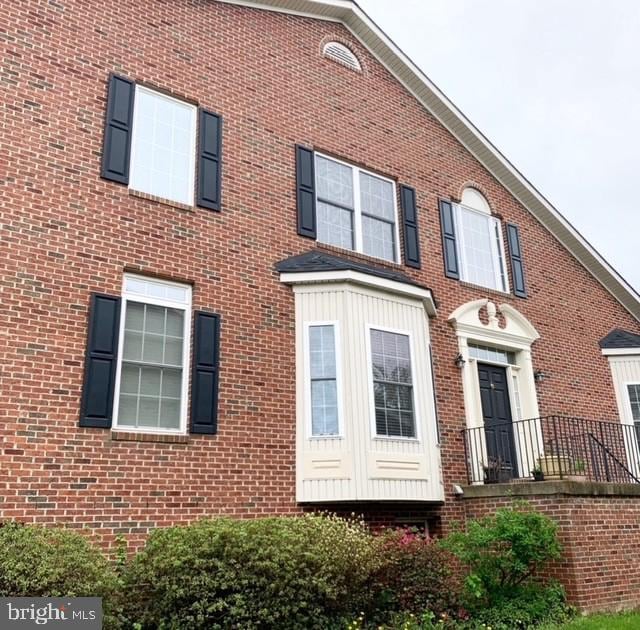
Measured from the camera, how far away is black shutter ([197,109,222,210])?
30.8 ft

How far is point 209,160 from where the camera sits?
9.61 m

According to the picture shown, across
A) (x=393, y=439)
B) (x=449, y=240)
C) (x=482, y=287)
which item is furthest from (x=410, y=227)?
(x=393, y=439)

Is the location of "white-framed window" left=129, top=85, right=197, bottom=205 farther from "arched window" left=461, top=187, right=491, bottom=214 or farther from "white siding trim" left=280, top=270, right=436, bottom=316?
"arched window" left=461, top=187, right=491, bottom=214

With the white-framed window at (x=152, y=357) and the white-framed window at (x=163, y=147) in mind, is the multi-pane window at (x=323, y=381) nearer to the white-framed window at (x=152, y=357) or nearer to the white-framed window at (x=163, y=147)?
the white-framed window at (x=152, y=357)

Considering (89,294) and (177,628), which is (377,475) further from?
(89,294)

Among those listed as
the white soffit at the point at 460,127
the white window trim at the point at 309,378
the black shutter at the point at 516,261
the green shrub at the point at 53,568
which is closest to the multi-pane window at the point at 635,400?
the white soffit at the point at 460,127

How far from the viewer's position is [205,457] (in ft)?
26.9

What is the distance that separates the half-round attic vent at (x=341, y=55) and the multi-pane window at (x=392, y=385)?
560 centimetres

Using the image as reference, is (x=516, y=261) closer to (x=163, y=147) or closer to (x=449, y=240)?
(x=449, y=240)

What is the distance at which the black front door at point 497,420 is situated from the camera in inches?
457

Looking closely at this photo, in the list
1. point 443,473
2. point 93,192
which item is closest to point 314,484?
point 443,473

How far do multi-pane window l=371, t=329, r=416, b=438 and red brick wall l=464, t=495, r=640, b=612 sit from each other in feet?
6.49

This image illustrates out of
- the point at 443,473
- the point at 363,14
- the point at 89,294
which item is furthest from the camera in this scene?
the point at 363,14

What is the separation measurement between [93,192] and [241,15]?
15.1ft
